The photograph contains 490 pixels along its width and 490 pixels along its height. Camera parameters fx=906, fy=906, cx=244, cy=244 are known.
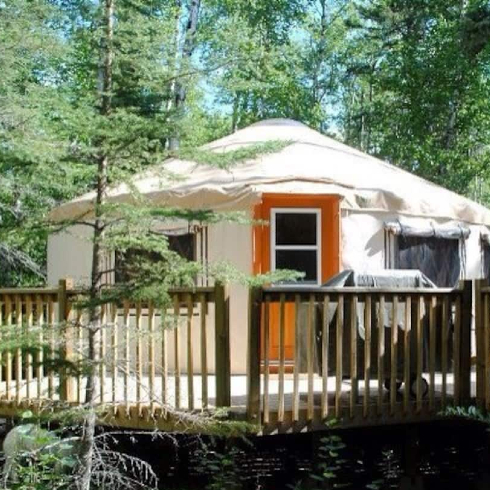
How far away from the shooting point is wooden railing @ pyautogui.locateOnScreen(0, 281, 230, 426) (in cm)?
504

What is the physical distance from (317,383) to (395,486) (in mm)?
1160

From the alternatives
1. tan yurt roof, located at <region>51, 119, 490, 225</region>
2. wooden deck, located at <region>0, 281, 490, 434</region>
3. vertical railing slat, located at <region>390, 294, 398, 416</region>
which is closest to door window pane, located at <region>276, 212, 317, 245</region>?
tan yurt roof, located at <region>51, 119, 490, 225</region>

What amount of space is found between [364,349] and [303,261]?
270 cm

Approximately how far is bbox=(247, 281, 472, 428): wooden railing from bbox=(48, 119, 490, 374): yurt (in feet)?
7.48

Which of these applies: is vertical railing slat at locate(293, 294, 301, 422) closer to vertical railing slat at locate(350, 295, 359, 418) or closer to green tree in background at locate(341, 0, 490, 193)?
vertical railing slat at locate(350, 295, 359, 418)

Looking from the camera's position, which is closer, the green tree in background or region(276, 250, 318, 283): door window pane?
region(276, 250, 318, 283): door window pane

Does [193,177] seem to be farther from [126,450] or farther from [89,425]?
[89,425]

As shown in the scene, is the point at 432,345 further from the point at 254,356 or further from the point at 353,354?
the point at 254,356

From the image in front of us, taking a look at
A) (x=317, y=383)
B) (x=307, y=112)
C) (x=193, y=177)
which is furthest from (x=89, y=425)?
(x=307, y=112)

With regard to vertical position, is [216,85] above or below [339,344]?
above

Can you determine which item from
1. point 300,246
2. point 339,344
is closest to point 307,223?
point 300,246

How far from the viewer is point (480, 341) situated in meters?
6.51

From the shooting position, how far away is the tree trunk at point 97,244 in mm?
4867

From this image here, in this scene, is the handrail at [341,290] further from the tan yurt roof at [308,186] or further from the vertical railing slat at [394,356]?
the tan yurt roof at [308,186]
